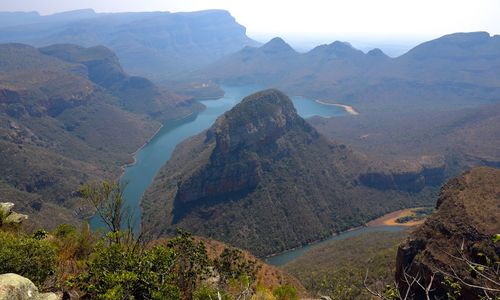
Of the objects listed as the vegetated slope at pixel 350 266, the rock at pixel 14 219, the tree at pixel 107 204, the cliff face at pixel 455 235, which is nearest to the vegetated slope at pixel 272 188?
the vegetated slope at pixel 350 266

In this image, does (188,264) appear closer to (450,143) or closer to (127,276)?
(127,276)

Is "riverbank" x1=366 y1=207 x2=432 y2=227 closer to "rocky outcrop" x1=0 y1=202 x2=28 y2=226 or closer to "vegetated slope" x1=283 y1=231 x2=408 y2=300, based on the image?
"vegetated slope" x1=283 y1=231 x2=408 y2=300

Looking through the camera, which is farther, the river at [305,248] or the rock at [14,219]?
the river at [305,248]

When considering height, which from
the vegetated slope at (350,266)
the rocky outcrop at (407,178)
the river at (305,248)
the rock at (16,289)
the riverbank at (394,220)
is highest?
the rock at (16,289)

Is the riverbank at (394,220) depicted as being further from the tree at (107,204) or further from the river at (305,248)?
the tree at (107,204)

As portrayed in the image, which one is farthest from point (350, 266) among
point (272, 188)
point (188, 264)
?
point (272, 188)

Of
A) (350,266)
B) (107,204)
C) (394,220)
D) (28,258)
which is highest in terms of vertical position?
(28,258)

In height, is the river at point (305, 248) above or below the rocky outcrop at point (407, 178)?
below

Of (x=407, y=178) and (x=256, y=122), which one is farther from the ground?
(x=256, y=122)
